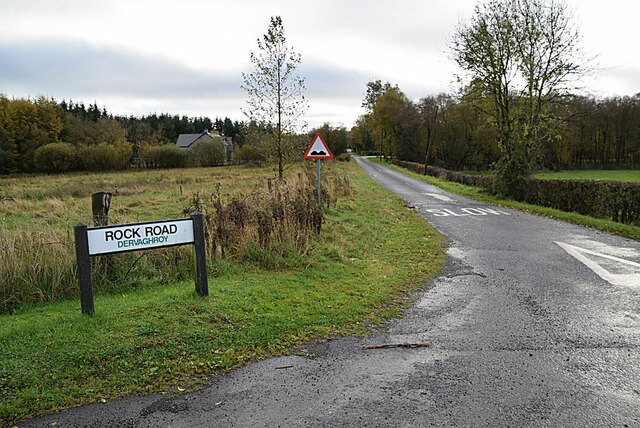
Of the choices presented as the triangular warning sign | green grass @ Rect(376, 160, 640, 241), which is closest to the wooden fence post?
the triangular warning sign

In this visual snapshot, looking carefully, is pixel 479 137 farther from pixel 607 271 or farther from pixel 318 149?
pixel 607 271

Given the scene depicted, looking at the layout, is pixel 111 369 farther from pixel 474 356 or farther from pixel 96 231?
pixel 474 356

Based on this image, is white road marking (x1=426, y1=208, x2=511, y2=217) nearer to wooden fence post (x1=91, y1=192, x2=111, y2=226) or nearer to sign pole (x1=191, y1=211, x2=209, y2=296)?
sign pole (x1=191, y1=211, x2=209, y2=296)

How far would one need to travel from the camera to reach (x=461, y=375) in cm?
380

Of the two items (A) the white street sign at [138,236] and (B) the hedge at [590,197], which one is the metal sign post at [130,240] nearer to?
(A) the white street sign at [138,236]

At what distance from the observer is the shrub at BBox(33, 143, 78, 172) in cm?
5131

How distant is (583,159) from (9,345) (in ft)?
263

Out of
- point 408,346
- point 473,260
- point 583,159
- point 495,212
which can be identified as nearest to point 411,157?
point 583,159

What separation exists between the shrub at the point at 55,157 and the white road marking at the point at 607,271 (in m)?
58.9

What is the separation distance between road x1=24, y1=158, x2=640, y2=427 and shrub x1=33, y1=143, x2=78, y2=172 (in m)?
58.5

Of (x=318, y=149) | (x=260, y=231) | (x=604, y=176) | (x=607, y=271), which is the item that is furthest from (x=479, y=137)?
(x=260, y=231)

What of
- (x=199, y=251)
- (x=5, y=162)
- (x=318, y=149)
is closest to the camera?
(x=199, y=251)

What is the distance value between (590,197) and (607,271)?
8.28 m

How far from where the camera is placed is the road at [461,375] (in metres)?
3.15
